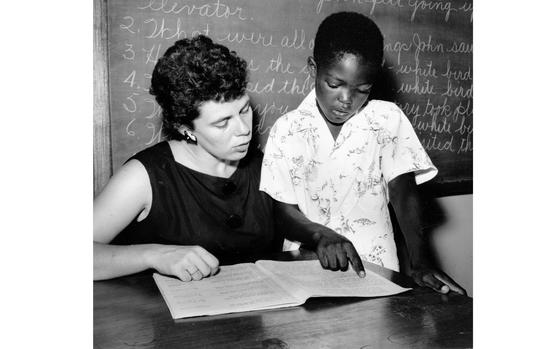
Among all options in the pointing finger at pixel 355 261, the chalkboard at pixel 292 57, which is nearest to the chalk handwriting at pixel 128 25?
the chalkboard at pixel 292 57

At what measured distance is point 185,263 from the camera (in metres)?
0.91

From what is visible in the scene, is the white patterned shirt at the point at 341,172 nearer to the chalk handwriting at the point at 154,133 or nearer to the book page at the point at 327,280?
the book page at the point at 327,280

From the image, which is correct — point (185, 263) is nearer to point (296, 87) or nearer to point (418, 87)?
point (296, 87)

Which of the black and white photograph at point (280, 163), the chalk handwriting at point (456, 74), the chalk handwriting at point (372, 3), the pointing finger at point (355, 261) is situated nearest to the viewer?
the black and white photograph at point (280, 163)

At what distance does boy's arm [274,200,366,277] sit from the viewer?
3.22ft

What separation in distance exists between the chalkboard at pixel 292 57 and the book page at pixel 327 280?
0.94 feet

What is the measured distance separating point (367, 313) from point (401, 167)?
43 centimetres

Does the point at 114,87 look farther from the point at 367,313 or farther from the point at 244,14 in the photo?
the point at 367,313

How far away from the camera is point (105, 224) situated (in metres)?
1.02

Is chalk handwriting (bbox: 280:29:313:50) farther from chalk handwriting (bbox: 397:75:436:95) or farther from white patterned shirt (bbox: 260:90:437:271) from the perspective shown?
chalk handwriting (bbox: 397:75:436:95)

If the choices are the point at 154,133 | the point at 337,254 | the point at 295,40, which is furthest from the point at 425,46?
the point at 154,133

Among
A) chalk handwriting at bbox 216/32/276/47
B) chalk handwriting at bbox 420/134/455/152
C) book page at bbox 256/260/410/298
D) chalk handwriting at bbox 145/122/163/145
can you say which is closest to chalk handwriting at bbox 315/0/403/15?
chalk handwriting at bbox 216/32/276/47

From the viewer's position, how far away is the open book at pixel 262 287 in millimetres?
805
